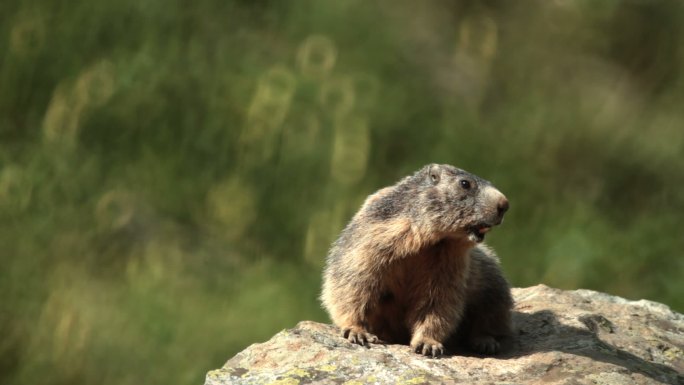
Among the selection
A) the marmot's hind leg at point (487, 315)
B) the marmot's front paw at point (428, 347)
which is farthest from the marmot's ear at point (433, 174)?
the marmot's front paw at point (428, 347)

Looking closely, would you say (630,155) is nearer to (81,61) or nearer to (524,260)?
(524,260)

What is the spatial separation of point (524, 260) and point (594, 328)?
153 inches

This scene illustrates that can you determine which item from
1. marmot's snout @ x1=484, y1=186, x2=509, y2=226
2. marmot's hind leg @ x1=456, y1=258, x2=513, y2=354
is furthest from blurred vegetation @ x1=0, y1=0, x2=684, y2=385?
marmot's snout @ x1=484, y1=186, x2=509, y2=226

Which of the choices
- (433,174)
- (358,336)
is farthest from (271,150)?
(358,336)

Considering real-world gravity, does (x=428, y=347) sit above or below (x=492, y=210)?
below

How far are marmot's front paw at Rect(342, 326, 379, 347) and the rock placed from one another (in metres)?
0.07

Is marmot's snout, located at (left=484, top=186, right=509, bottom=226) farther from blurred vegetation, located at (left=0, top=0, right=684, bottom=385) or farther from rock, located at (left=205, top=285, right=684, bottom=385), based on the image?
blurred vegetation, located at (left=0, top=0, right=684, bottom=385)

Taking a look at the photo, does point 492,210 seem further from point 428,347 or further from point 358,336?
point 358,336

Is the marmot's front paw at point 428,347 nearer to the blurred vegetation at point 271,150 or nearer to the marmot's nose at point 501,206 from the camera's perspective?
the marmot's nose at point 501,206

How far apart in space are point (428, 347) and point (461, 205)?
1.07 m

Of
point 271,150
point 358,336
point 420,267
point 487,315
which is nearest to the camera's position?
point 358,336

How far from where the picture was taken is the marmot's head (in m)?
7.88

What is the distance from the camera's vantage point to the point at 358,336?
8070mm

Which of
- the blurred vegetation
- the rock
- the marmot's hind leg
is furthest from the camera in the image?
the blurred vegetation
